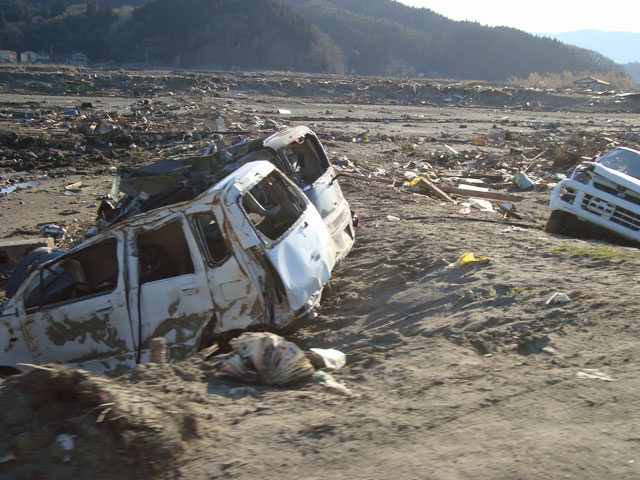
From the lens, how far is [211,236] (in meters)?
4.67

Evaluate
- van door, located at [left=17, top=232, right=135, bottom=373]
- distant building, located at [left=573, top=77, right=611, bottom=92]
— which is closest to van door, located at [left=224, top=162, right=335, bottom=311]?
van door, located at [left=17, top=232, right=135, bottom=373]

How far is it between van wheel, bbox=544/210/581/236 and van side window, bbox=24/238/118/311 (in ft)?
22.3

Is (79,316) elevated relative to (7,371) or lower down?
elevated

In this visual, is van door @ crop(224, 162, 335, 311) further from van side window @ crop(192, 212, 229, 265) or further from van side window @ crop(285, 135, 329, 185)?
van side window @ crop(285, 135, 329, 185)

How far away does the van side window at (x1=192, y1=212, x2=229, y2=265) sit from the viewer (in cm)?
435

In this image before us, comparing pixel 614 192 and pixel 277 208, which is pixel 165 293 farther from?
pixel 614 192

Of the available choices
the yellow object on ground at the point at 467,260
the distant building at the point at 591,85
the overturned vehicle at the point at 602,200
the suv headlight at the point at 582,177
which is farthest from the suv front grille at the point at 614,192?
the distant building at the point at 591,85

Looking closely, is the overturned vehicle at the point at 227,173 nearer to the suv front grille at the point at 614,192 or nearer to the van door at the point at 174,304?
the van door at the point at 174,304

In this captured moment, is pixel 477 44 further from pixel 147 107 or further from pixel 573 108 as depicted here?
pixel 147 107

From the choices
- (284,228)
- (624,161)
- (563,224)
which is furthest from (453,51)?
(284,228)

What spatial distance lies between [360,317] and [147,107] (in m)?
23.0

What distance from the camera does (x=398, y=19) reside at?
176875mm

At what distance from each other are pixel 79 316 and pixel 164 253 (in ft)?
2.95

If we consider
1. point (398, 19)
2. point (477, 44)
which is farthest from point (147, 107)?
point (398, 19)
